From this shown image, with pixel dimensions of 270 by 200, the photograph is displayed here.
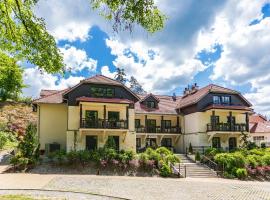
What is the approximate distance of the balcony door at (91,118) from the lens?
1158 inches

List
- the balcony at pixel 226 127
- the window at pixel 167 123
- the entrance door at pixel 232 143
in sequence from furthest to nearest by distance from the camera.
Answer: the window at pixel 167 123 < the entrance door at pixel 232 143 < the balcony at pixel 226 127

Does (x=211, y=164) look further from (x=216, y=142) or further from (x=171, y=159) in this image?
(x=216, y=142)

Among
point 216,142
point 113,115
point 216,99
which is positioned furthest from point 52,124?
point 216,99

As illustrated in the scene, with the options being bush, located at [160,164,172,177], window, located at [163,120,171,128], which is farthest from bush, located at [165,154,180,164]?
window, located at [163,120,171,128]

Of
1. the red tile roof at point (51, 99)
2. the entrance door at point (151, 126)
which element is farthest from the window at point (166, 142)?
the red tile roof at point (51, 99)

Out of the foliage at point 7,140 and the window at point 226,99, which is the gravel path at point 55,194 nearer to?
the foliage at point 7,140

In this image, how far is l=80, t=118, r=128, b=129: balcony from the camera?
29.4 metres

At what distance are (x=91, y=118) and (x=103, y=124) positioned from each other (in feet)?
4.88

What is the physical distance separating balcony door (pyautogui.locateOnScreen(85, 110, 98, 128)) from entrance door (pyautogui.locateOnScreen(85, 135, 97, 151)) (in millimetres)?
1790

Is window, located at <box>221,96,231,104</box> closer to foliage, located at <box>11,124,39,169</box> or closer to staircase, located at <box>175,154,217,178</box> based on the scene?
staircase, located at <box>175,154,217,178</box>

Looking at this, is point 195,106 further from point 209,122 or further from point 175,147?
point 175,147

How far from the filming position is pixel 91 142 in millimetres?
30703

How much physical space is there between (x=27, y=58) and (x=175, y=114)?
92.1 ft

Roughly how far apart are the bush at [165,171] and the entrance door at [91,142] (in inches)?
332
